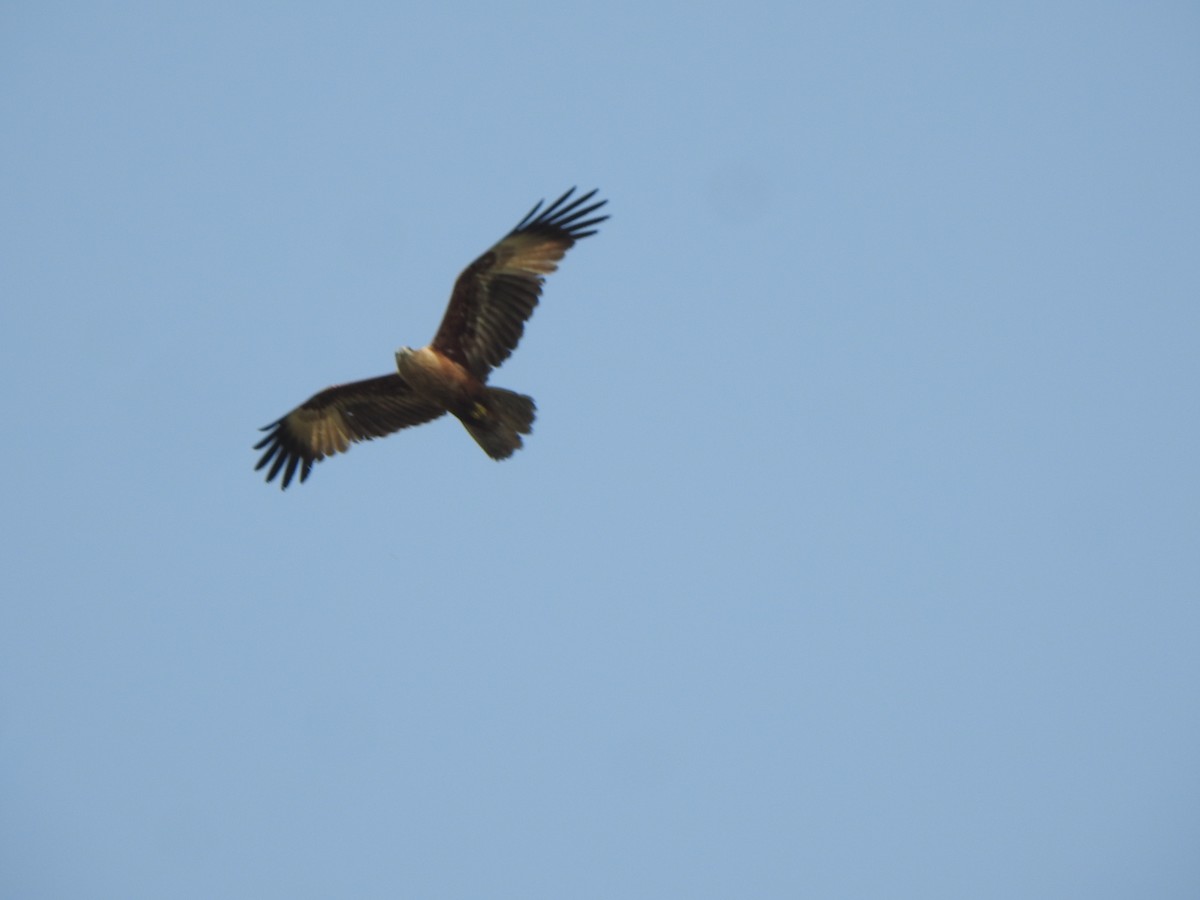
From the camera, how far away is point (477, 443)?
12.0 metres

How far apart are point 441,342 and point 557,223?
130 cm

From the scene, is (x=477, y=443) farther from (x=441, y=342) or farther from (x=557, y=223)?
(x=557, y=223)

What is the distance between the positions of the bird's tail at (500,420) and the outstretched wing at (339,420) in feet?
1.97

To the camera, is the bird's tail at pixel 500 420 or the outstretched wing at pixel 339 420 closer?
the bird's tail at pixel 500 420

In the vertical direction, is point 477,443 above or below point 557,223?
below

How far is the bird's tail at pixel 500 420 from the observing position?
38.4 feet

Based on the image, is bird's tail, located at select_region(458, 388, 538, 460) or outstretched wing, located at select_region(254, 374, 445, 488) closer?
bird's tail, located at select_region(458, 388, 538, 460)

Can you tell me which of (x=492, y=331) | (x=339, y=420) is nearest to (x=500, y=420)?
(x=492, y=331)

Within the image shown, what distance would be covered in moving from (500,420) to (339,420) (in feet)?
6.04

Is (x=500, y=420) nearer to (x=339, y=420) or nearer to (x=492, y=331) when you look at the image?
(x=492, y=331)

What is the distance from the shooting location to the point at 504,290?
1182 centimetres

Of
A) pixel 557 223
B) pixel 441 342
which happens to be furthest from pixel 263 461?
pixel 557 223

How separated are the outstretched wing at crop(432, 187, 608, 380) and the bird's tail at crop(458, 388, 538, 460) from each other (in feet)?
0.87

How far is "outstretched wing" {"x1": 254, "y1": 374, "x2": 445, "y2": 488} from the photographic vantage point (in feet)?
41.2
